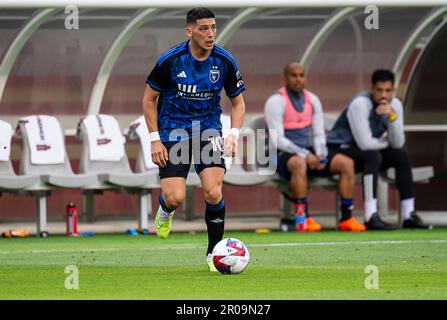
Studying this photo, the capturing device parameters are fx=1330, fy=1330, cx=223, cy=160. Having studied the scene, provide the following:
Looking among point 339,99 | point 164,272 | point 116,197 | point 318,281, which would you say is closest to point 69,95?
point 116,197

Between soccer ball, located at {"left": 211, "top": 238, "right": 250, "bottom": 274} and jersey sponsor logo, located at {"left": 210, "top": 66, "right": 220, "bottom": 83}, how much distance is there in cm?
140

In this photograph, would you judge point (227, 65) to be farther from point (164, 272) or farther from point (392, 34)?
point (392, 34)

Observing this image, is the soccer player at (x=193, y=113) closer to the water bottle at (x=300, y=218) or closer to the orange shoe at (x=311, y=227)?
the water bottle at (x=300, y=218)

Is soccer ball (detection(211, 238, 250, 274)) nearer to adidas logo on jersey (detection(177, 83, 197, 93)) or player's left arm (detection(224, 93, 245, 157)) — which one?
player's left arm (detection(224, 93, 245, 157))

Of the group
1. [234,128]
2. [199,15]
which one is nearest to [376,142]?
[234,128]

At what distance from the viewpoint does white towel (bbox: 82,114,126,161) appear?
16125mm

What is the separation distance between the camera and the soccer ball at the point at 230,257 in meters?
9.97

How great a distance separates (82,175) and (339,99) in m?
4.27

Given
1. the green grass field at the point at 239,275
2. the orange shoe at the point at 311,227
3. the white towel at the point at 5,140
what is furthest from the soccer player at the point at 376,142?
the white towel at the point at 5,140

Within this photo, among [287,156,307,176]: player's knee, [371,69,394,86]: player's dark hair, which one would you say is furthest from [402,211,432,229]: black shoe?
[371,69,394,86]: player's dark hair

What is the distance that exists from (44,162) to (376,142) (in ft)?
13.3

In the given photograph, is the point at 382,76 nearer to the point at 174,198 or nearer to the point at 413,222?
the point at 413,222

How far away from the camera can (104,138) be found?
53.3ft

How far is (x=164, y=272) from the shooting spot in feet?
34.1
